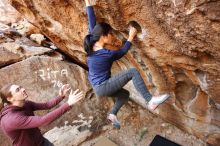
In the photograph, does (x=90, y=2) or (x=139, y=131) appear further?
(x=139, y=131)

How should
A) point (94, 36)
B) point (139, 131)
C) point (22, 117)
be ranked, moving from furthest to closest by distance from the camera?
point (139, 131) < point (94, 36) < point (22, 117)

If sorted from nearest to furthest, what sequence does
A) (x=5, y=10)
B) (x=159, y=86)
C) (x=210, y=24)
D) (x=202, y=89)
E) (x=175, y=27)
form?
1. (x=210, y=24)
2. (x=175, y=27)
3. (x=202, y=89)
4. (x=159, y=86)
5. (x=5, y=10)

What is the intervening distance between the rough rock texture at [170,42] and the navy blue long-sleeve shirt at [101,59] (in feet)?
0.61

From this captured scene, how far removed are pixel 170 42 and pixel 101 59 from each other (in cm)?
85

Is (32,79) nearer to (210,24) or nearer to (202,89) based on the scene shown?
(202,89)

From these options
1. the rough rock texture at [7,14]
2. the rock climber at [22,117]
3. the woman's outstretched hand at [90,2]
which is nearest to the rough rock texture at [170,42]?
the woman's outstretched hand at [90,2]

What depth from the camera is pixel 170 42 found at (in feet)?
12.5

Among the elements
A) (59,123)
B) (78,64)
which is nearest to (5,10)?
(78,64)

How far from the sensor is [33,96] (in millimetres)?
6176

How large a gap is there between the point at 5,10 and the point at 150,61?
5.57m

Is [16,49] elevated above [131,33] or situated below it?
below

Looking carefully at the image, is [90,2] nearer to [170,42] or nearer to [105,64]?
[105,64]

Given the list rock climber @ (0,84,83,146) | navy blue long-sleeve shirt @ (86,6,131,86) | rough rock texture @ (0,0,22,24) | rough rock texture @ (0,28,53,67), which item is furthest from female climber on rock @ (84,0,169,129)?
rough rock texture @ (0,0,22,24)

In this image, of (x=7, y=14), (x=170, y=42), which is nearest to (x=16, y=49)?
(x=7, y=14)
